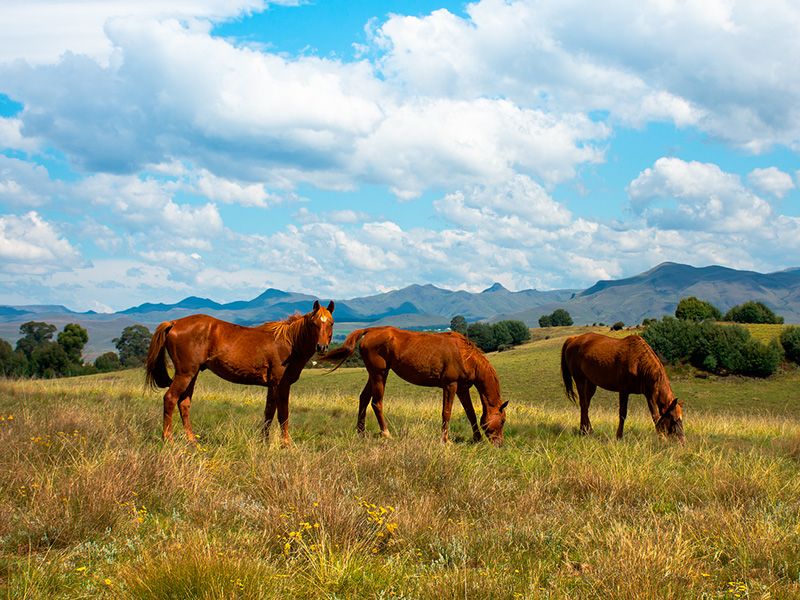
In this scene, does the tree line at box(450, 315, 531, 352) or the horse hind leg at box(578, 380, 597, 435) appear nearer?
the horse hind leg at box(578, 380, 597, 435)

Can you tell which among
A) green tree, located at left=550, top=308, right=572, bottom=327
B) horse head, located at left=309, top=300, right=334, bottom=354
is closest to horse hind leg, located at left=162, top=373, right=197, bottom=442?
horse head, located at left=309, top=300, right=334, bottom=354

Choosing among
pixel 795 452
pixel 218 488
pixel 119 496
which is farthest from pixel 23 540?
pixel 795 452

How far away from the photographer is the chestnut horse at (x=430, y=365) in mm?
12742

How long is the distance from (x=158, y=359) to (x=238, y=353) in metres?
1.72

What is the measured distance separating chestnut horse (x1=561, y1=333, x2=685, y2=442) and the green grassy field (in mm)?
1994

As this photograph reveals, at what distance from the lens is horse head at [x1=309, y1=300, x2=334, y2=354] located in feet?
35.6

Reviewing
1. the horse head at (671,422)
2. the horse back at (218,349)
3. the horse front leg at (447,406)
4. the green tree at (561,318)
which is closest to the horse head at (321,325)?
the horse back at (218,349)

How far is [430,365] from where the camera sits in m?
12.9

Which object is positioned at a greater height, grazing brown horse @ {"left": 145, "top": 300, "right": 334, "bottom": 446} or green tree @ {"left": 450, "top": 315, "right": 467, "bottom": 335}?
grazing brown horse @ {"left": 145, "top": 300, "right": 334, "bottom": 446}

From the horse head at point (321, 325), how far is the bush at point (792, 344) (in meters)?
77.6

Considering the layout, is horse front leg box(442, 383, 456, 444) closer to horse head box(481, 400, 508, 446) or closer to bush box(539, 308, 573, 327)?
horse head box(481, 400, 508, 446)

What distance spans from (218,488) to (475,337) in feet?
381

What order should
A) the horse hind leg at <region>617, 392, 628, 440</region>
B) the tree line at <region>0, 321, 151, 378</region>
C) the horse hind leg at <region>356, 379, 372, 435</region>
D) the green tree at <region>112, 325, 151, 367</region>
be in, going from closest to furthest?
the horse hind leg at <region>356, 379, 372, 435</region>
the horse hind leg at <region>617, 392, 628, 440</region>
the tree line at <region>0, 321, 151, 378</region>
the green tree at <region>112, 325, 151, 367</region>

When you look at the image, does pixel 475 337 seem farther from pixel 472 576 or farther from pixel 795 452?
pixel 472 576
